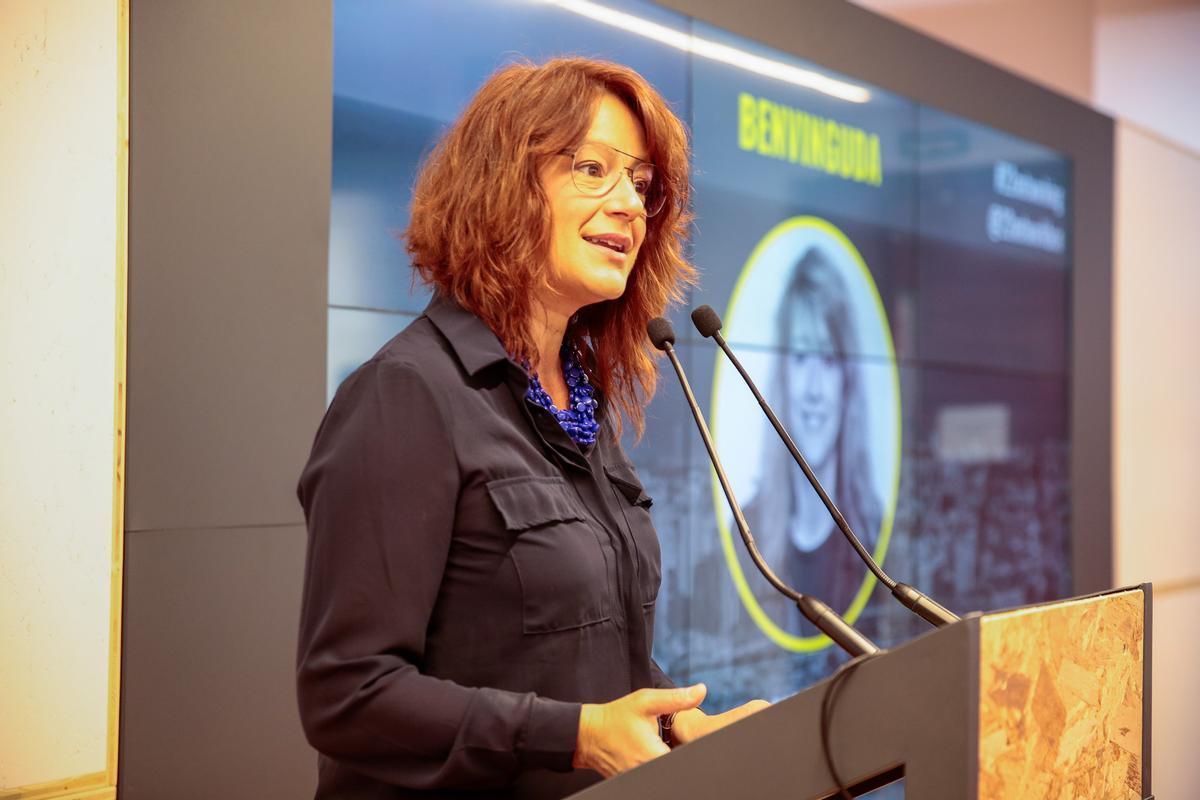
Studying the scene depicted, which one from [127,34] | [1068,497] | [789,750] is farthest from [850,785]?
[1068,497]

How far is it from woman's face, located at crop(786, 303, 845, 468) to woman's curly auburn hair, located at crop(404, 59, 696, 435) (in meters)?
2.19

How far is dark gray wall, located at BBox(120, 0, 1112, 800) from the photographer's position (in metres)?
2.17

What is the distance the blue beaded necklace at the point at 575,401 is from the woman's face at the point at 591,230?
0.11 metres

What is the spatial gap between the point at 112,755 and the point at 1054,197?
435cm

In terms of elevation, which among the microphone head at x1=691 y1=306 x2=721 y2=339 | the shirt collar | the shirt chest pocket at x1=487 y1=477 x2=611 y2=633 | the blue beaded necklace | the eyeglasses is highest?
the eyeglasses

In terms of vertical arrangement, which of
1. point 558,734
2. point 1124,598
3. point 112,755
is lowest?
point 112,755

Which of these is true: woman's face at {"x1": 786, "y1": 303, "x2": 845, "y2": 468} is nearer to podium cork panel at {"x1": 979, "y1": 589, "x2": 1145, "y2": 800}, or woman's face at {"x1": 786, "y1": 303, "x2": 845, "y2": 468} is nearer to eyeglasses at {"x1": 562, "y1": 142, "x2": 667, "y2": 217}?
eyeglasses at {"x1": 562, "y1": 142, "x2": 667, "y2": 217}

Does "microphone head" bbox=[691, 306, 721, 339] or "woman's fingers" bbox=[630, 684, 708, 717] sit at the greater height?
"microphone head" bbox=[691, 306, 721, 339]

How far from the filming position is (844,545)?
4.00 metres

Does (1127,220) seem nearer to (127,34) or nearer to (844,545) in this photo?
(844,545)

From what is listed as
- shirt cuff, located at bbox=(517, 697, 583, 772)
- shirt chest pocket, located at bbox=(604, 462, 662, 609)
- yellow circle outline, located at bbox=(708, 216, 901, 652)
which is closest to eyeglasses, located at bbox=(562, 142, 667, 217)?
shirt chest pocket, located at bbox=(604, 462, 662, 609)

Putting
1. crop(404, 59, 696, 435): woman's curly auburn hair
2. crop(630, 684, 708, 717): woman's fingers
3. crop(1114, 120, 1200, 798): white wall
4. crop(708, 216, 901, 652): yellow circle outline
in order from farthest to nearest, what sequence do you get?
crop(1114, 120, 1200, 798): white wall → crop(708, 216, 901, 652): yellow circle outline → crop(404, 59, 696, 435): woman's curly auburn hair → crop(630, 684, 708, 717): woman's fingers

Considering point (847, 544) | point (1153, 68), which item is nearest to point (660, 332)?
point (847, 544)

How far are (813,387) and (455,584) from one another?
2.70 meters
